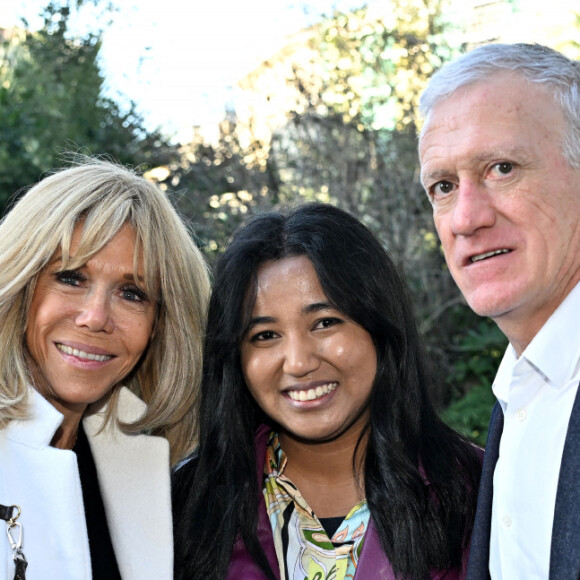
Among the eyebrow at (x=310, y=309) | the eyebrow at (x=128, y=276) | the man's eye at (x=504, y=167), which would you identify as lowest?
the eyebrow at (x=310, y=309)

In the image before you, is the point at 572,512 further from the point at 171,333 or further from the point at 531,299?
the point at 171,333

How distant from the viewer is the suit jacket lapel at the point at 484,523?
7.93 ft

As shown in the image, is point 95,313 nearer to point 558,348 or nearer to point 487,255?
point 487,255

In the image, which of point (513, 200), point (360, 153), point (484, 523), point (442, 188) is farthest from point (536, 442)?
point (360, 153)

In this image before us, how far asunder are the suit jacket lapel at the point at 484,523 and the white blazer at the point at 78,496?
3.54 feet

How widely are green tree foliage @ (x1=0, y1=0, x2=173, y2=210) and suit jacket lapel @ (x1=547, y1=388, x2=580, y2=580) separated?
16.9ft

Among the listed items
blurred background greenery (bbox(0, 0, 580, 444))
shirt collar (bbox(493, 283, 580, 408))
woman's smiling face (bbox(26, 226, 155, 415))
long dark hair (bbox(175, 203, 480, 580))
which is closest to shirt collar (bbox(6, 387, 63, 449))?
woman's smiling face (bbox(26, 226, 155, 415))

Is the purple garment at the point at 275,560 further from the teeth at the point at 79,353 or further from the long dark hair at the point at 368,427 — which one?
the teeth at the point at 79,353

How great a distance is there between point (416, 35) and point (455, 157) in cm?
453

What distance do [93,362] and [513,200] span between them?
62.2 inches

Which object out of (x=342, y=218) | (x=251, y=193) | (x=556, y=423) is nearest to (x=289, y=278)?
(x=342, y=218)

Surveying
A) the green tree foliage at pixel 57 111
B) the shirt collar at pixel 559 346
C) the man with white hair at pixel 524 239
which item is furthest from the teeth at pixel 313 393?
the green tree foliage at pixel 57 111

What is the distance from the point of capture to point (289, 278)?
3.02 metres

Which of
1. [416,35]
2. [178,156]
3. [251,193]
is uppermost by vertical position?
[416,35]
